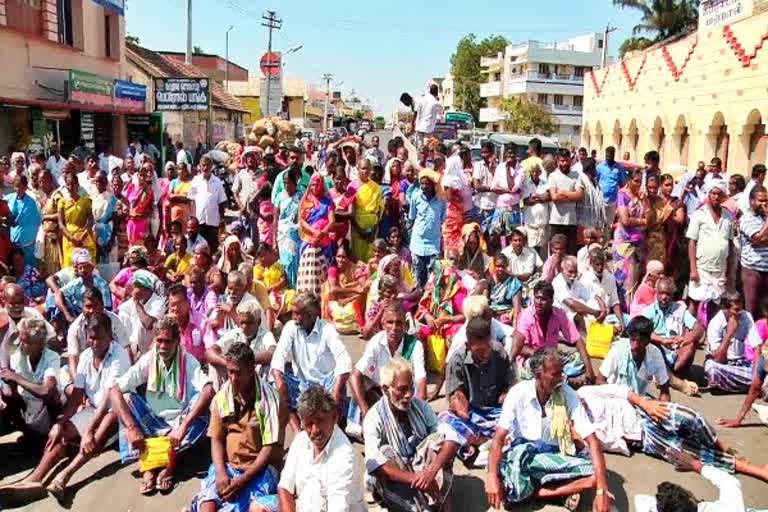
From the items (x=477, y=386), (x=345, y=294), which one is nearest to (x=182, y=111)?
(x=345, y=294)

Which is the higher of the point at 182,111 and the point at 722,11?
the point at 722,11

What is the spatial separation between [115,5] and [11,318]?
700 inches

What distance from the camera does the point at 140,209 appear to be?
8.79 meters

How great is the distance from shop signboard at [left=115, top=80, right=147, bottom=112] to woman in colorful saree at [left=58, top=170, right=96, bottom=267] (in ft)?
42.5

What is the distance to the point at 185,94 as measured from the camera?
72.8 ft

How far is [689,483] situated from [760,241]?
10.1 ft

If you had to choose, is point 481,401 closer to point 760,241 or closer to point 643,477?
point 643,477

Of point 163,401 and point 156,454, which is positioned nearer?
point 156,454

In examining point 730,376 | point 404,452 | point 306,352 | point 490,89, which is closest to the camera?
point 404,452

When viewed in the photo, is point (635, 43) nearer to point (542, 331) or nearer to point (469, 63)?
point (469, 63)

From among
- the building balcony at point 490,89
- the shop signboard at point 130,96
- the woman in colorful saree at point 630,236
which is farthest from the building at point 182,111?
the building balcony at point 490,89

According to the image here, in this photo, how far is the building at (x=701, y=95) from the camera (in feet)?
52.7

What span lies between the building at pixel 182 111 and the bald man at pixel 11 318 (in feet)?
59.2

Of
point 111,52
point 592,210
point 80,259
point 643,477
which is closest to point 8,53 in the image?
point 111,52
